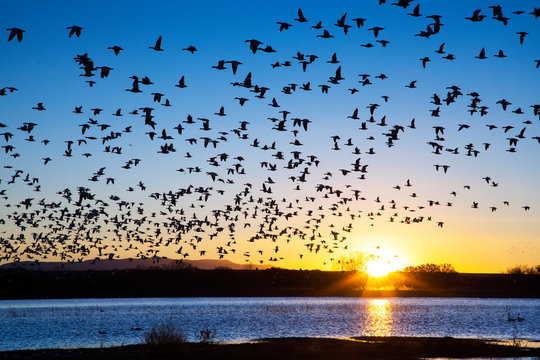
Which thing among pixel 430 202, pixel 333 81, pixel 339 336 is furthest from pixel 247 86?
pixel 430 202

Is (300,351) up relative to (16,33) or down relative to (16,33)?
down

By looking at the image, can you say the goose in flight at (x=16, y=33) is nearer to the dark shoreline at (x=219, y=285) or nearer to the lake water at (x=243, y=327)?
the lake water at (x=243, y=327)

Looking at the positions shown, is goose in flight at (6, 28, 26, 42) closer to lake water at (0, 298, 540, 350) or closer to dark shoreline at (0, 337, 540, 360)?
dark shoreline at (0, 337, 540, 360)

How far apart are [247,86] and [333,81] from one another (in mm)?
5069

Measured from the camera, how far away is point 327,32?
112 ft

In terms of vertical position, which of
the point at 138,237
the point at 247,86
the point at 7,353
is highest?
the point at 247,86

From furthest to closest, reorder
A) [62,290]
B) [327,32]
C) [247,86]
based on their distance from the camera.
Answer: [62,290], [247,86], [327,32]

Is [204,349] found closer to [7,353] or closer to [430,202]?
[7,353]

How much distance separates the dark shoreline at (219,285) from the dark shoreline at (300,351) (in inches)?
3347

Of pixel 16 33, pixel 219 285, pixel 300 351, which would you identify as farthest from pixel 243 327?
pixel 219 285

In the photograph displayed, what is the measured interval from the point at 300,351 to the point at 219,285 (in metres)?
102

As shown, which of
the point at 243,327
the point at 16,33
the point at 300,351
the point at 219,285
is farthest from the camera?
the point at 219,285

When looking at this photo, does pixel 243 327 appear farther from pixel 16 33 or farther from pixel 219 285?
pixel 219 285

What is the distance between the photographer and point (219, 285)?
134875 millimetres
